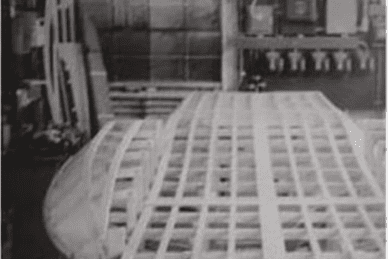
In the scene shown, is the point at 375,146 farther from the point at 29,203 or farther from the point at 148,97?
the point at 148,97

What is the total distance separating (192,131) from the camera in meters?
3.36

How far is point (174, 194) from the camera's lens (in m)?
2.81

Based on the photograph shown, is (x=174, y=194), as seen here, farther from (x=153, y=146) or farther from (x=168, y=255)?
(x=168, y=255)

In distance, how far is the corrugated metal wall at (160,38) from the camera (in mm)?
5285

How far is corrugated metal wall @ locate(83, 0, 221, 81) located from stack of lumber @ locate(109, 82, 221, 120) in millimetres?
56

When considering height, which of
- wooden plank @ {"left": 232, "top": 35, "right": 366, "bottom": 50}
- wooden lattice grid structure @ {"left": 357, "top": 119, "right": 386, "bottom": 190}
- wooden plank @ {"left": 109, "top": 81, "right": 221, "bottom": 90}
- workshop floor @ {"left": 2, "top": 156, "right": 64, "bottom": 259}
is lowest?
workshop floor @ {"left": 2, "top": 156, "right": 64, "bottom": 259}

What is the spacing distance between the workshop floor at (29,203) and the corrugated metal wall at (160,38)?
1750mm

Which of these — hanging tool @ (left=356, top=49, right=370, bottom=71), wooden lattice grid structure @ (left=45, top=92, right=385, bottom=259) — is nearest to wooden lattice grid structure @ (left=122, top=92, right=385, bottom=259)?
wooden lattice grid structure @ (left=45, top=92, right=385, bottom=259)

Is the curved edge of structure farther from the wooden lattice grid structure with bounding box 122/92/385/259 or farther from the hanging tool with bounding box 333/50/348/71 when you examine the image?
the hanging tool with bounding box 333/50/348/71

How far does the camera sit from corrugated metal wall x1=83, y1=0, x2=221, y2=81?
208 inches

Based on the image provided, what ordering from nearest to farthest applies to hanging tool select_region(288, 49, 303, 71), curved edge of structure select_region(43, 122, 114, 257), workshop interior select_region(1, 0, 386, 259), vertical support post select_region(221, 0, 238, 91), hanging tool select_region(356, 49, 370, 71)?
1. workshop interior select_region(1, 0, 386, 259)
2. curved edge of structure select_region(43, 122, 114, 257)
3. hanging tool select_region(356, 49, 370, 71)
4. hanging tool select_region(288, 49, 303, 71)
5. vertical support post select_region(221, 0, 238, 91)

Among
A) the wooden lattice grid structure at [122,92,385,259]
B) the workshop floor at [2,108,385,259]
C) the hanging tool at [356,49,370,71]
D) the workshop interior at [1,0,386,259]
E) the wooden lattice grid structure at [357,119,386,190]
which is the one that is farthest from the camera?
the hanging tool at [356,49,370,71]

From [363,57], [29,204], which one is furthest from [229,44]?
[29,204]

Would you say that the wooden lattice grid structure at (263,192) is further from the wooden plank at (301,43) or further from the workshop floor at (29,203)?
the wooden plank at (301,43)
